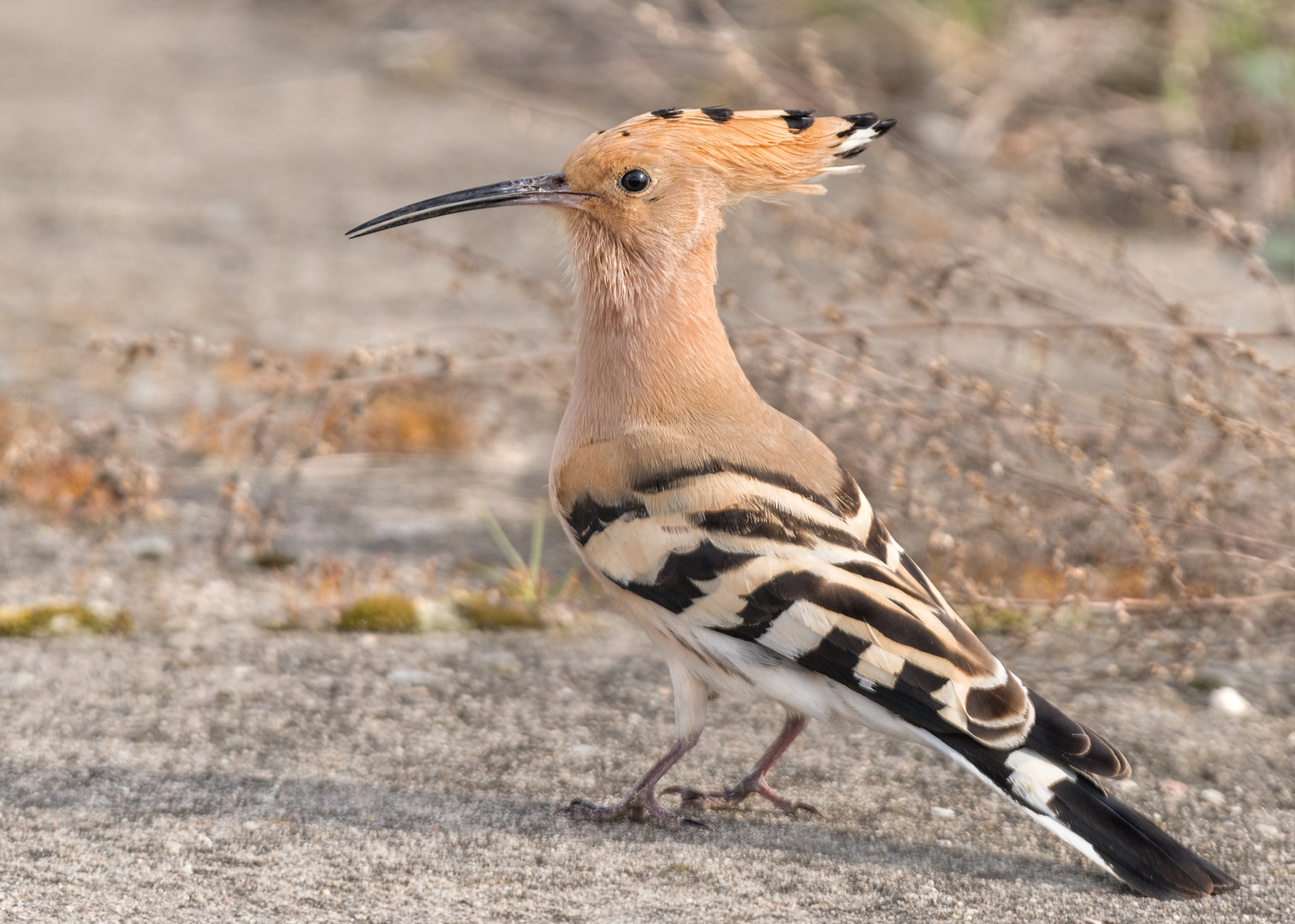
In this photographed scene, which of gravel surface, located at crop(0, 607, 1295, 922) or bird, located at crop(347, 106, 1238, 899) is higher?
bird, located at crop(347, 106, 1238, 899)

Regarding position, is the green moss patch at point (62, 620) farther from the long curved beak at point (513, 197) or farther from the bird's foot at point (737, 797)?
the bird's foot at point (737, 797)

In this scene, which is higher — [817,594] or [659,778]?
[817,594]

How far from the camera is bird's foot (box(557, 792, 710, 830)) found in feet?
8.55

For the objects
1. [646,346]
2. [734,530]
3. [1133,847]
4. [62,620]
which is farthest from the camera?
[62,620]

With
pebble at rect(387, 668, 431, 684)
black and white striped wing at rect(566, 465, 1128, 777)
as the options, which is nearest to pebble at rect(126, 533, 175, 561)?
pebble at rect(387, 668, 431, 684)

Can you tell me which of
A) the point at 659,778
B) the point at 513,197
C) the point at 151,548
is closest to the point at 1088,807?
the point at 659,778

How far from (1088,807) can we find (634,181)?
1425mm

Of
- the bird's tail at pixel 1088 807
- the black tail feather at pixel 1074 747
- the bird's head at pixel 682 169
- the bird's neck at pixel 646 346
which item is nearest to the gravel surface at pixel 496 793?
the bird's tail at pixel 1088 807

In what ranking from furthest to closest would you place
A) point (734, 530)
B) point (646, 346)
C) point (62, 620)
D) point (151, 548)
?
1. point (151, 548)
2. point (62, 620)
3. point (646, 346)
4. point (734, 530)

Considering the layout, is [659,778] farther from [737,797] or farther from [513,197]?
[513,197]

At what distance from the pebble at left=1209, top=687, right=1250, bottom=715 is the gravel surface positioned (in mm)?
38

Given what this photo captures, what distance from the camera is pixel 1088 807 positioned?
7.44 ft

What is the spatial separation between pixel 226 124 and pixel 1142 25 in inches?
195

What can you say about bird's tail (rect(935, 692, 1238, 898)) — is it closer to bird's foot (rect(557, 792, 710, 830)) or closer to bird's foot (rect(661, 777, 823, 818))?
bird's foot (rect(661, 777, 823, 818))
